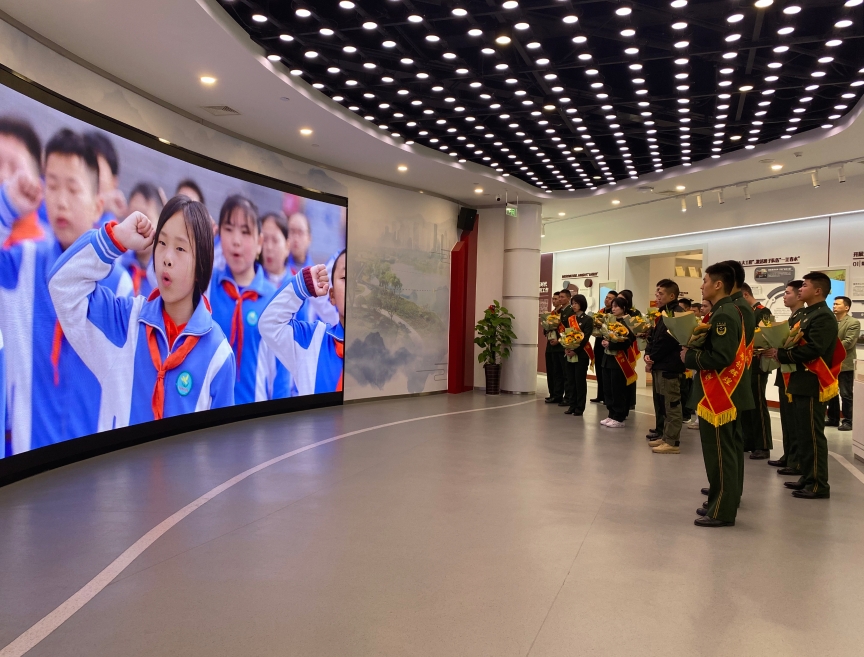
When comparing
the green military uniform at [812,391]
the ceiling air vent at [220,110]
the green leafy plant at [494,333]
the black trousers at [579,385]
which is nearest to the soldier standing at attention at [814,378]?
the green military uniform at [812,391]

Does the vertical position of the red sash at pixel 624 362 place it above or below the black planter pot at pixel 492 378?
above

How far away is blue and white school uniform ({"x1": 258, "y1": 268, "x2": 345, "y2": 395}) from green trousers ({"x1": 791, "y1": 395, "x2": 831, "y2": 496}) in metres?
6.57

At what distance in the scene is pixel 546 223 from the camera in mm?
17891

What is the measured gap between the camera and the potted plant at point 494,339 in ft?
43.7

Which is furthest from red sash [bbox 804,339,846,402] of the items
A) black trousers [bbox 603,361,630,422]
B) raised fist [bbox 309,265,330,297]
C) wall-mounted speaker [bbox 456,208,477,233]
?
wall-mounted speaker [bbox 456,208,477,233]

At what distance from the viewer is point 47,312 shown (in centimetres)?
584

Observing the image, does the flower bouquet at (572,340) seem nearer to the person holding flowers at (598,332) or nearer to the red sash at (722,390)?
the person holding flowers at (598,332)

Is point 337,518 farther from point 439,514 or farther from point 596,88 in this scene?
point 596,88

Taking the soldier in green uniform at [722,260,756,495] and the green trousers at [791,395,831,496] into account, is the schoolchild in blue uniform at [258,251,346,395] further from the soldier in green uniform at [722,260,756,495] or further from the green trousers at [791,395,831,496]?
the green trousers at [791,395,831,496]

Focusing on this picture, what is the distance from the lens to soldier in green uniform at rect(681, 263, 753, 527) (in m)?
4.68

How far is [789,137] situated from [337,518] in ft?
26.0

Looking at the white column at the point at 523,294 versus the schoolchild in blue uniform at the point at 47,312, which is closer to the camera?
the schoolchild in blue uniform at the point at 47,312

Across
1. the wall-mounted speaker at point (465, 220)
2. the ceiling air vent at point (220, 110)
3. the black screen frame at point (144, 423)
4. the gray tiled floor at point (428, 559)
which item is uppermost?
the ceiling air vent at point (220, 110)

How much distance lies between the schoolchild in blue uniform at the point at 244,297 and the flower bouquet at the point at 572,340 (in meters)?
4.41
